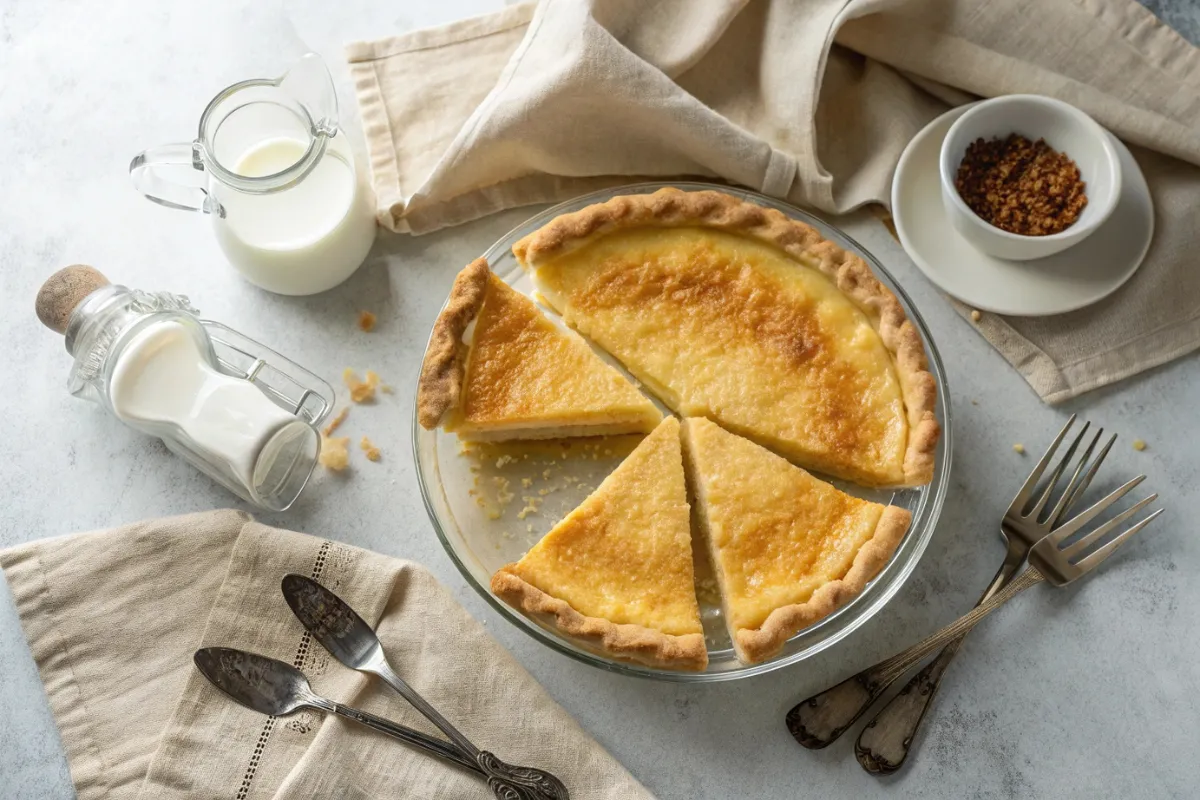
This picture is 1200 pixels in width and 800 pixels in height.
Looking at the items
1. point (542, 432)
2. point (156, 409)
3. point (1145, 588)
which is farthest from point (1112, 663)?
point (156, 409)

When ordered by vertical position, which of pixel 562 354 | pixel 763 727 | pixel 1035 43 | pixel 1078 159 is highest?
pixel 1035 43

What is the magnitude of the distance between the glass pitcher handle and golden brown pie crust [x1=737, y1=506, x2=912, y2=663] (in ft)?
6.50

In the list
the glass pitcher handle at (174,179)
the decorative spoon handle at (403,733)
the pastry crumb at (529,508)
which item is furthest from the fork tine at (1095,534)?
the glass pitcher handle at (174,179)

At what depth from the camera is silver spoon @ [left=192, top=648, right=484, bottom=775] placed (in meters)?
2.95

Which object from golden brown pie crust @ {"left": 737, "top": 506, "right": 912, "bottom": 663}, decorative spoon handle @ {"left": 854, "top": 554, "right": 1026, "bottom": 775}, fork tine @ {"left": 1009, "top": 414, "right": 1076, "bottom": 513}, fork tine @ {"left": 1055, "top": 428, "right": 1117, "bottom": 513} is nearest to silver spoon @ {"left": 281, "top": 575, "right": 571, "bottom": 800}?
golden brown pie crust @ {"left": 737, "top": 506, "right": 912, "bottom": 663}

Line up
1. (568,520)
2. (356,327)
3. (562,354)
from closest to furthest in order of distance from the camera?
1. (568,520)
2. (562,354)
3. (356,327)

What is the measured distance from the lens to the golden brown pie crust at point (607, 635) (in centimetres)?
281

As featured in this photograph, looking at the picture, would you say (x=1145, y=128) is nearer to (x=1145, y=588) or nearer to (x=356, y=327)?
(x=1145, y=588)

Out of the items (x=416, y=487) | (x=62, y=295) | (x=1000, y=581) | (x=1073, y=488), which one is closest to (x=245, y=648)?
(x=416, y=487)

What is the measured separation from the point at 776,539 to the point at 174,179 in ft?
6.81

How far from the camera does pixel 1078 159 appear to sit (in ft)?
10.6

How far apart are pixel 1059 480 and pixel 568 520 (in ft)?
5.02

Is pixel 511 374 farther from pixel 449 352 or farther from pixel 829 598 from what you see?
pixel 829 598

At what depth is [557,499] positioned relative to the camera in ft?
10.3
